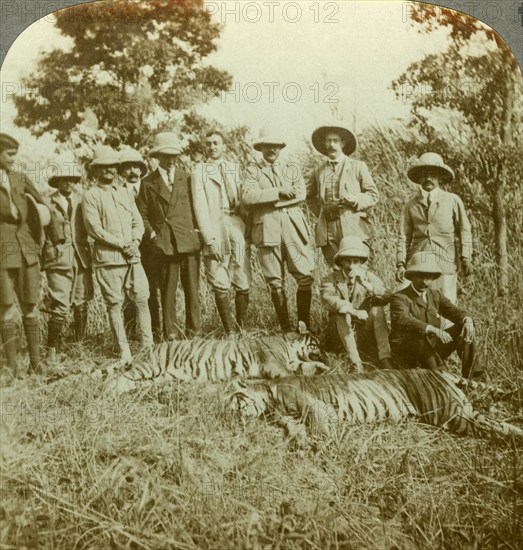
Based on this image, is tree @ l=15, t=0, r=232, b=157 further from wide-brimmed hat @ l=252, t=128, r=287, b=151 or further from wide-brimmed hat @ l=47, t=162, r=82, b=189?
wide-brimmed hat @ l=252, t=128, r=287, b=151

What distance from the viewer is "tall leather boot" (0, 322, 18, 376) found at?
2672mm

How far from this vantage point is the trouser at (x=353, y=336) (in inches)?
111

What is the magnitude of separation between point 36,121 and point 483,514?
2289mm

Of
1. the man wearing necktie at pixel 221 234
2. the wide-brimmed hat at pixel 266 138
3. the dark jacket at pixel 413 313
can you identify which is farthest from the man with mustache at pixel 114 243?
the dark jacket at pixel 413 313

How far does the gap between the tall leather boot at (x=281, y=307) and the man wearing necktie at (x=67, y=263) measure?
0.72 m

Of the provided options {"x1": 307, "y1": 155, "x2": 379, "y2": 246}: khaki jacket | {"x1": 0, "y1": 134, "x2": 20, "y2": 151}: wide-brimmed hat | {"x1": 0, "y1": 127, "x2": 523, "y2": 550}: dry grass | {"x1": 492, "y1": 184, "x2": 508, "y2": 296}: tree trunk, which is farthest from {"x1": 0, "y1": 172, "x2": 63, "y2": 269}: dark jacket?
{"x1": 492, "y1": 184, "x2": 508, "y2": 296}: tree trunk

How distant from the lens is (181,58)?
9.01 feet

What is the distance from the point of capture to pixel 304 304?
2.81m

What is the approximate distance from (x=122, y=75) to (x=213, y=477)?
157 cm

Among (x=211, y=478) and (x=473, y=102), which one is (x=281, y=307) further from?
(x=473, y=102)

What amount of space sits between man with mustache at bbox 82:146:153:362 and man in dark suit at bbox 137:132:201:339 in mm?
61

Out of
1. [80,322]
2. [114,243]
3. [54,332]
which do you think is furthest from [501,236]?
[54,332]

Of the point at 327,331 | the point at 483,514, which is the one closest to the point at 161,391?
the point at 327,331

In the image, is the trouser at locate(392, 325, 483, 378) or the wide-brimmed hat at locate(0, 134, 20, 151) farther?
the trouser at locate(392, 325, 483, 378)
